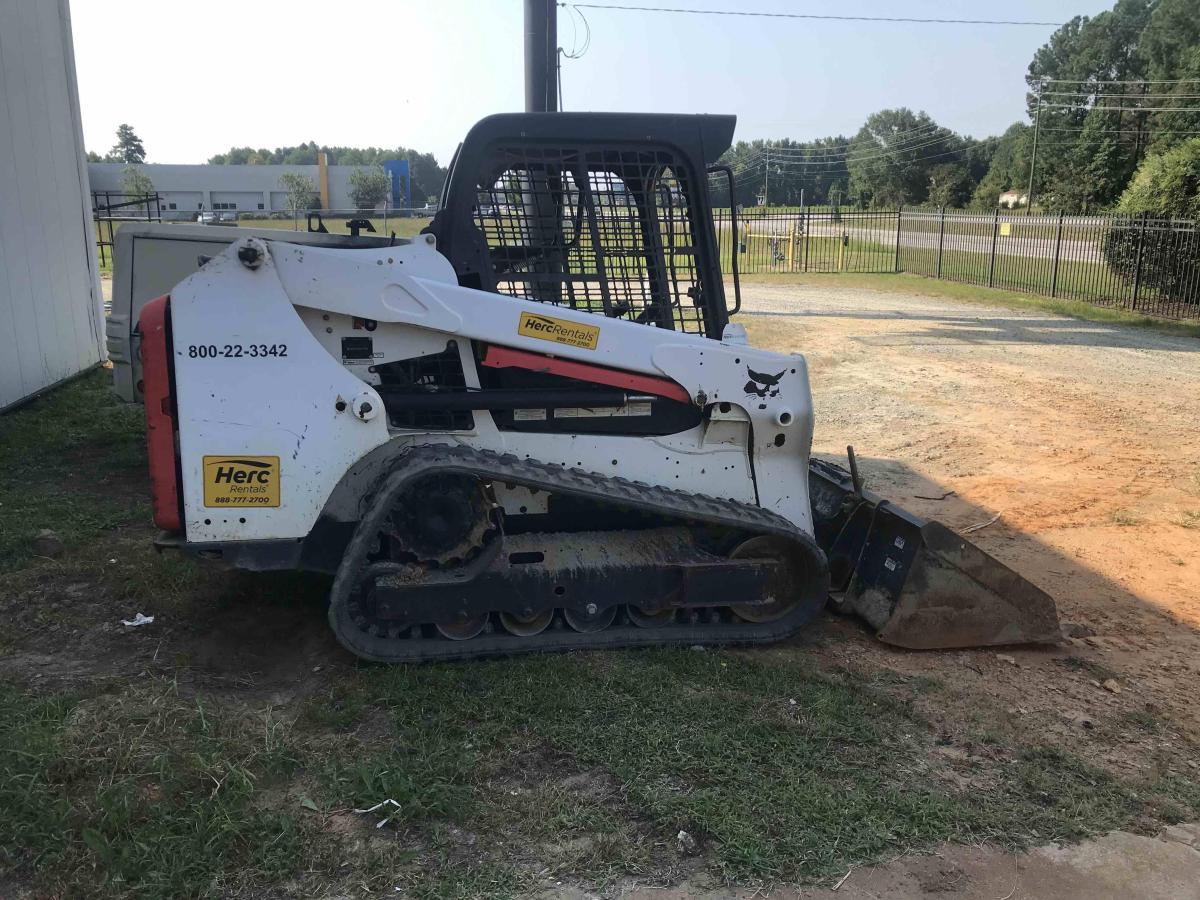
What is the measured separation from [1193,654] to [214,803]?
4369 millimetres

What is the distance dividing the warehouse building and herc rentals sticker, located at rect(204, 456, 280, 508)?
7095 cm

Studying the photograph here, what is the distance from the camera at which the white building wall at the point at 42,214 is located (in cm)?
992

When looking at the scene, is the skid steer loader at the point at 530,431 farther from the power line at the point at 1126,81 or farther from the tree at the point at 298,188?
the tree at the point at 298,188

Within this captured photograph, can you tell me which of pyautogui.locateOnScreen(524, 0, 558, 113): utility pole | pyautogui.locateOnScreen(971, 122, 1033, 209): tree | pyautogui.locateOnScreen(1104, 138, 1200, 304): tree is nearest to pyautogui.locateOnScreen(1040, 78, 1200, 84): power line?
pyautogui.locateOnScreen(971, 122, 1033, 209): tree

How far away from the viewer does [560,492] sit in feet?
14.0

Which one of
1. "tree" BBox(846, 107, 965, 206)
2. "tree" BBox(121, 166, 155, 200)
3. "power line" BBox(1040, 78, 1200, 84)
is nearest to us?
"power line" BBox(1040, 78, 1200, 84)

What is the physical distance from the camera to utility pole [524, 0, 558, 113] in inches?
380

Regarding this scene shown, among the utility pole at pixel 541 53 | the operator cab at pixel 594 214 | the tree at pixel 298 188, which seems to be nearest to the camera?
the operator cab at pixel 594 214

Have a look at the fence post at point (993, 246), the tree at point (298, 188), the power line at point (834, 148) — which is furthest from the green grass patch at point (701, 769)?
the power line at point (834, 148)

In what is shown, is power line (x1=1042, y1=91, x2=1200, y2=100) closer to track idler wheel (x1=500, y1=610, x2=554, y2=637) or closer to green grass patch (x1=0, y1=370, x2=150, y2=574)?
green grass patch (x1=0, y1=370, x2=150, y2=574)

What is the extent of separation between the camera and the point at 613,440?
459cm

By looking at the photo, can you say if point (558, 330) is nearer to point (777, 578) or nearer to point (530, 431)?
point (530, 431)

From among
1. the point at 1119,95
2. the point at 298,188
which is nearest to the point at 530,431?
the point at 1119,95

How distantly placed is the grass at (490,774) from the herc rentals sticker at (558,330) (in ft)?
4.54
